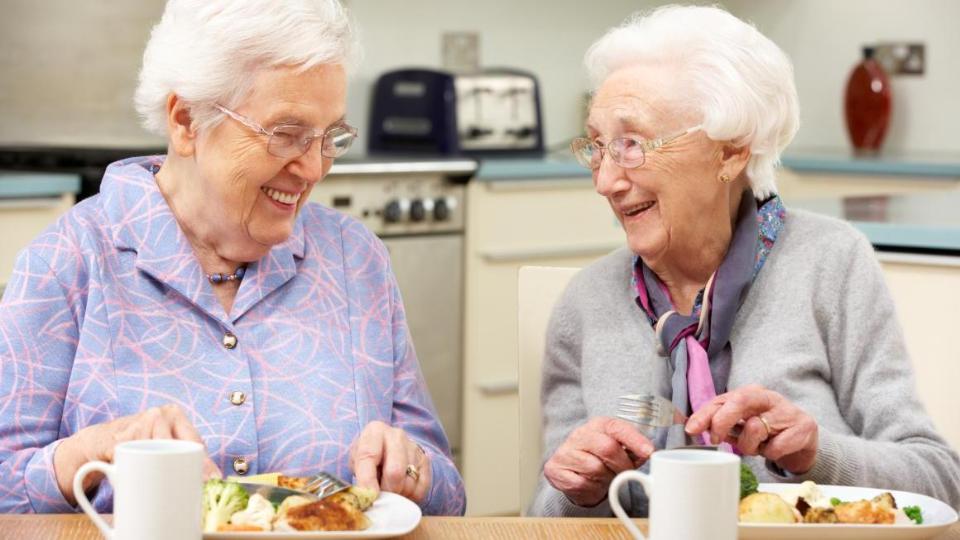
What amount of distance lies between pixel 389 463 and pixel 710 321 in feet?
1.53

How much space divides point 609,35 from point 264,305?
Result: 55 cm

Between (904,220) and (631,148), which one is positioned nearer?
(631,148)

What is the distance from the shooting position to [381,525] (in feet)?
4.32

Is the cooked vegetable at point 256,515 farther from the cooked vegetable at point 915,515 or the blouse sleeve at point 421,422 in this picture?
the cooked vegetable at point 915,515

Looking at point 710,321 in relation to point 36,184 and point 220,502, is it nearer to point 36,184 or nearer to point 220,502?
point 220,502

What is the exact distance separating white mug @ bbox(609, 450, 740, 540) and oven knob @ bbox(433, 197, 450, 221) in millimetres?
2653

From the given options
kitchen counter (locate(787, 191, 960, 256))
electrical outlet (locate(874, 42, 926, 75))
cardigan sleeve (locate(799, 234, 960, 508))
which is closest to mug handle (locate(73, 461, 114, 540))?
cardigan sleeve (locate(799, 234, 960, 508))

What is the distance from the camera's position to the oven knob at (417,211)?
12.2ft

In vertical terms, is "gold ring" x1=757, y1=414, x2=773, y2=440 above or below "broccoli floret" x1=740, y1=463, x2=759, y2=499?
above

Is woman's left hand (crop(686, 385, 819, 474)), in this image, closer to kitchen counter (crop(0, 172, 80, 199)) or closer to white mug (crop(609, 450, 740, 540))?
white mug (crop(609, 450, 740, 540))

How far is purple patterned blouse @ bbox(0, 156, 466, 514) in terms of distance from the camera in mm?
1552

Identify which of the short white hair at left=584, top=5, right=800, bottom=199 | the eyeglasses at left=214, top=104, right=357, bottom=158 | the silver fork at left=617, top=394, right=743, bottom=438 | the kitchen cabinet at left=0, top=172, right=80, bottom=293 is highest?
the short white hair at left=584, top=5, right=800, bottom=199

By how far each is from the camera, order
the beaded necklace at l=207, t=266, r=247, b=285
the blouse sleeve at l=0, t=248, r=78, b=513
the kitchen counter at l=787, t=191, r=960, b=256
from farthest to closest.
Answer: the kitchen counter at l=787, t=191, r=960, b=256 → the beaded necklace at l=207, t=266, r=247, b=285 → the blouse sleeve at l=0, t=248, r=78, b=513

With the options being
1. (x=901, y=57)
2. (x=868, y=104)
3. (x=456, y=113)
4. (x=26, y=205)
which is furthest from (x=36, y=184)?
(x=901, y=57)
